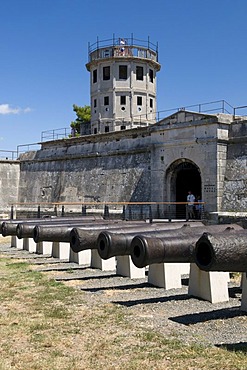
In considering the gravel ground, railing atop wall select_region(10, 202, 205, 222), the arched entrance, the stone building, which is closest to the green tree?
the stone building

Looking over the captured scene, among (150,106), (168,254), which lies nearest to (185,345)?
(168,254)

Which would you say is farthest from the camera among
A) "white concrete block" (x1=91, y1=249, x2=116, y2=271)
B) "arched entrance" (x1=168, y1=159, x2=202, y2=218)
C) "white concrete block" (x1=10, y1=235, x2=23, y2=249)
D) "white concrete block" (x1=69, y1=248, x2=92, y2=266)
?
"arched entrance" (x1=168, y1=159, x2=202, y2=218)

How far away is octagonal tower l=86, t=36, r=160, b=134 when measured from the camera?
33.7 meters

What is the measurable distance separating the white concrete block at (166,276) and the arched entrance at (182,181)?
11.2 metres

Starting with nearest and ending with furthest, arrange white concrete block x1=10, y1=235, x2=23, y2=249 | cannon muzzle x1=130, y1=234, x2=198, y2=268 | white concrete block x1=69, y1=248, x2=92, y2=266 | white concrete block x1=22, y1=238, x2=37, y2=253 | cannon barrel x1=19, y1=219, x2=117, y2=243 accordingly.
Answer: cannon muzzle x1=130, y1=234, x2=198, y2=268
cannon barrel x1=19, y1=219, x2=117, y2=243
white concrete block x1=69, y1=248, x2=92, y2=266
white concrete block x1=22, y1=238, x2=37, y2=253
white concrete block x1=10, y1=235, x2=23, y2=249

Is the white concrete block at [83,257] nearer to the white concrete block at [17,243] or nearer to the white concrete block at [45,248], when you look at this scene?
the white concrete block at [45,248]

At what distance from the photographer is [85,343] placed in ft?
15.7

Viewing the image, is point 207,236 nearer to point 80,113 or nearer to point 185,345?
point 185,345

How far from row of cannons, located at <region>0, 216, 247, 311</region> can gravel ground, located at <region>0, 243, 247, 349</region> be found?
198 millimetres

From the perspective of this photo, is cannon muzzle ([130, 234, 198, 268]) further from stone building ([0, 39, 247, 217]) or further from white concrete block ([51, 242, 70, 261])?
stone building ([0, 39, 247, 217])

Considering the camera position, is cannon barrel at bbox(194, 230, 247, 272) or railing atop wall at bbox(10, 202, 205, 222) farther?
railing atop wall at bbox(10, 202, 205, 222)

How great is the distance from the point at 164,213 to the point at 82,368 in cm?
1513

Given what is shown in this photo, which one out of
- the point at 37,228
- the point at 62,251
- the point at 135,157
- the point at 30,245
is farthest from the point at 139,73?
the point at 37,228

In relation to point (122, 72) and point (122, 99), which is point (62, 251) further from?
point (122, 72)
